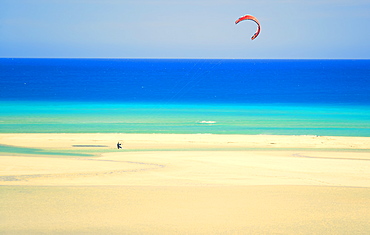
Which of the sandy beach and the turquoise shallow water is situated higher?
→ the turquoise shallow water

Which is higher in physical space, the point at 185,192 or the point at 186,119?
the point at 186,119

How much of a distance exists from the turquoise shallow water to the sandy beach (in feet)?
24.1

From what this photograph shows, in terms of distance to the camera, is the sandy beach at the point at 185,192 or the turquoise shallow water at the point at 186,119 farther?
the turquoise shallow water at the point at 186,119

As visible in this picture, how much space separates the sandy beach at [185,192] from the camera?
23.3 ft

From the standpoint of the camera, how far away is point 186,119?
2841cm

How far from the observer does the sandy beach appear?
7.11m

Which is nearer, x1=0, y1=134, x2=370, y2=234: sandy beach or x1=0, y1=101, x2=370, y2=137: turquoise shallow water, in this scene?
x1=0, y1=134, x2=370, y2=234: sandy beach

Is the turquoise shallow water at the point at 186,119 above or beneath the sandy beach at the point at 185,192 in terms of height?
above

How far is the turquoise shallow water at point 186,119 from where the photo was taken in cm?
2320

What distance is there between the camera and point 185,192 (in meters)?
9.01

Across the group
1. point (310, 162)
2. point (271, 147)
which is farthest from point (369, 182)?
point (271, 147)

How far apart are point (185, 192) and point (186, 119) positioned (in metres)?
19.4

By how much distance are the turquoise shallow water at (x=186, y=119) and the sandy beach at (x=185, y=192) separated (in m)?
7.35

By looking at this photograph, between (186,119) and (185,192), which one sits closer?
(185,192)
